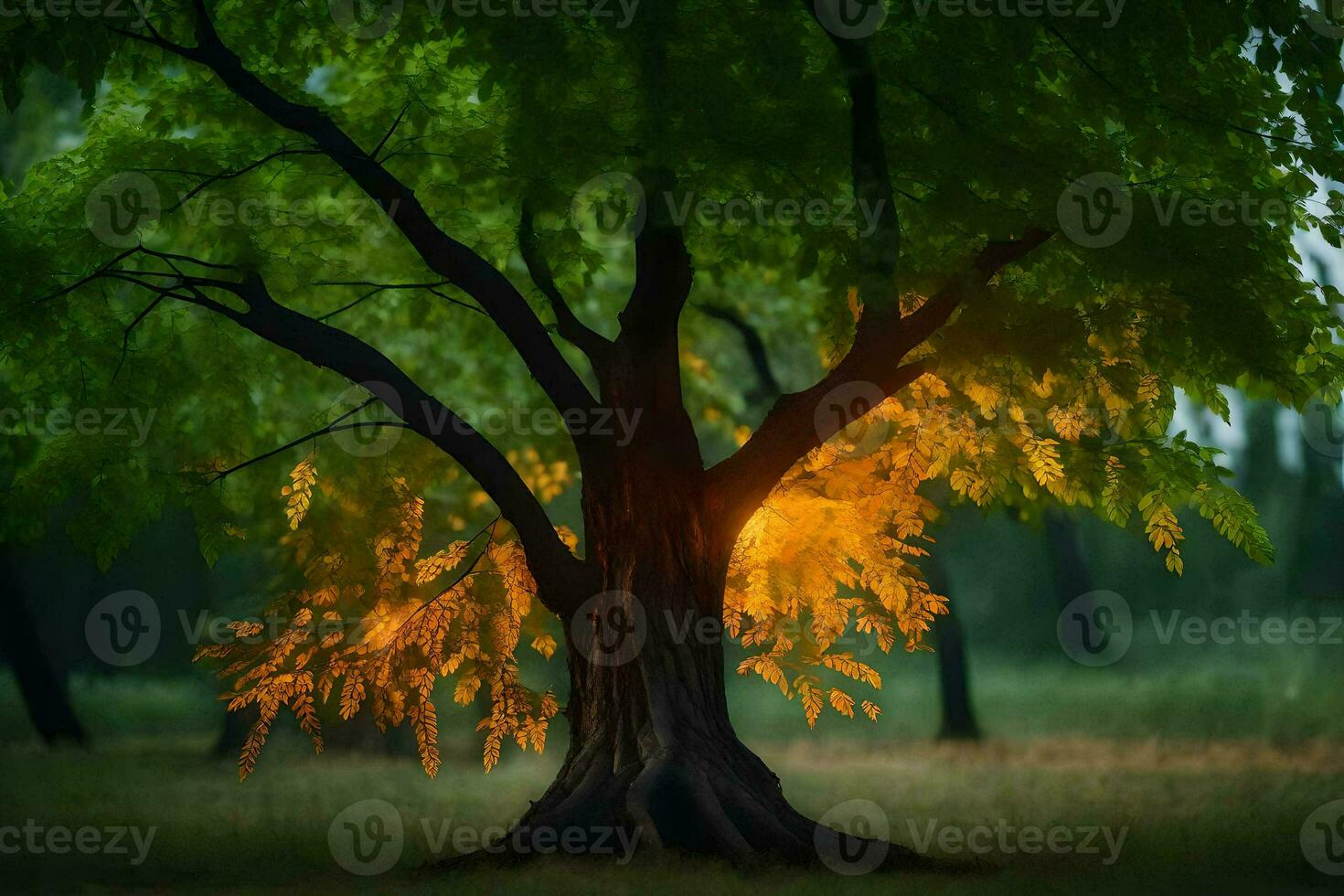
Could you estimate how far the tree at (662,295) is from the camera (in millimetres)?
9297

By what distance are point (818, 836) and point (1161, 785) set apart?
7949 mm

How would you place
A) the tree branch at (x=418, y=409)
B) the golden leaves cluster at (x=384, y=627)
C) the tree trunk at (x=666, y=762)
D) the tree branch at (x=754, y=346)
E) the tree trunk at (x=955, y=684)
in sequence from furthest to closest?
the tree trunk at (x=955, y=684) → the tree branch at (x=754, y=346) → the golden leaves cluster at (x=384, y=627) → the tree branch at (x=418, y=409) → the tree trunk at (x=666, y=762)

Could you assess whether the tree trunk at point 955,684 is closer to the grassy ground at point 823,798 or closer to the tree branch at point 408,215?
the grassy ground at point 823,798

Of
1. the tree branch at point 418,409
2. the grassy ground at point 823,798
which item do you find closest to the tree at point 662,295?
the tree branch at point 418,409

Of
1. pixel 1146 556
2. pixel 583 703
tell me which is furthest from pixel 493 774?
pixel 1146 556

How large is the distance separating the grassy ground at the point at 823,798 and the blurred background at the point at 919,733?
7 cm

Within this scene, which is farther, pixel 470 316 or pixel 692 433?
pixel 470 316

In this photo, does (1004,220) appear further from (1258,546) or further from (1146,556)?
(1146,556)

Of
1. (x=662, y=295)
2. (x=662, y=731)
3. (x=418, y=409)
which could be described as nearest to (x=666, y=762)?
(x=662, y=731)

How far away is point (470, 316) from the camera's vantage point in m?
13.6

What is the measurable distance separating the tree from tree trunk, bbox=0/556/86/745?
1181 centimetres

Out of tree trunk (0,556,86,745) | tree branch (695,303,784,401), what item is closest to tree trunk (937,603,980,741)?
tree branch (695,303,784,401)

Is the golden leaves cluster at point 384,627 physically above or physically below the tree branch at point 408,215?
below

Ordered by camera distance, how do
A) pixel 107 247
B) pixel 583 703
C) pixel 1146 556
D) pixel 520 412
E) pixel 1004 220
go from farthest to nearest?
1. pixel 1146 556
2. pixel 520 412
3. pixel 107 247
4. pixel 583 703
5. pixel 1004 220
